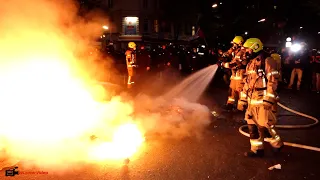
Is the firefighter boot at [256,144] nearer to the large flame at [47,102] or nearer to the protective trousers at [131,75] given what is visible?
the large flame at [47,102]

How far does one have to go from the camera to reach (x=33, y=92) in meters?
6.12

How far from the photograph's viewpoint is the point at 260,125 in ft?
17.1

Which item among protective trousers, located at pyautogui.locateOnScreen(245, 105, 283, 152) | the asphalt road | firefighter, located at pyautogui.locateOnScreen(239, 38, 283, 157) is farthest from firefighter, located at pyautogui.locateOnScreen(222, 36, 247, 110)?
protective trousers, located at pyautogui.locateOnScreen(245, 105, 283, 152)

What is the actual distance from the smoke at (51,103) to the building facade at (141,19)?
34667 mm

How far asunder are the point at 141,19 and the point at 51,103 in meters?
39.2

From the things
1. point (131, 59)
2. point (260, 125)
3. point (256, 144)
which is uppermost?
point (131, 59)

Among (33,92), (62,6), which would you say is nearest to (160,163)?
(33,92)

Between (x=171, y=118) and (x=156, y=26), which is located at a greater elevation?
(x=156, y=26)

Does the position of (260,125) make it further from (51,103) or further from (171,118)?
(51,103)

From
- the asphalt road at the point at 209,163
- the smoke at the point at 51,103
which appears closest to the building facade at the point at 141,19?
the smoke at the point at 51,103

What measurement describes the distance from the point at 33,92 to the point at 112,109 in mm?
1744

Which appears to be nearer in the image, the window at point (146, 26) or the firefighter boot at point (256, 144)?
the firefighter boot at point (256, 144)

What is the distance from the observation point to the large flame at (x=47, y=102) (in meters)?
5.46

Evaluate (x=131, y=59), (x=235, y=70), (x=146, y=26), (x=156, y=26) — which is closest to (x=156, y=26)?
(x=156, y=26)
